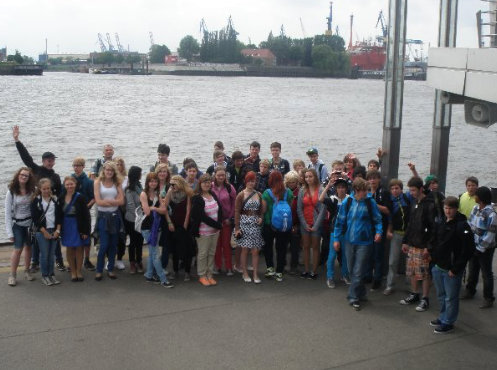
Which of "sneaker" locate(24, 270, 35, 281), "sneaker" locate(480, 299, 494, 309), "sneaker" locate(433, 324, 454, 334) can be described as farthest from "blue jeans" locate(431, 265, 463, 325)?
"sneaker" locate(24, 270, 35, 281)

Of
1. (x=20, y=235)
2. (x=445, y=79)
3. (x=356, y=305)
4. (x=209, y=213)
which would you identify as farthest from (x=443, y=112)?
(x=20, y=235)

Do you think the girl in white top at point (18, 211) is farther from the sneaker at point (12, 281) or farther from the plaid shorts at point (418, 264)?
the plaid shorts at point (418, 264)

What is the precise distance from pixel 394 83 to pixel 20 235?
5594 mm

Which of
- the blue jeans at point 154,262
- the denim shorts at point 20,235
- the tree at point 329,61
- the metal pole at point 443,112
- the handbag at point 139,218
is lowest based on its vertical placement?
the blue jeans at point 154,262

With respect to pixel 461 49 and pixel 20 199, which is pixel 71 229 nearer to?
pixel 20 199

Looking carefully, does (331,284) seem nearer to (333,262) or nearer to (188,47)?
(333,262)

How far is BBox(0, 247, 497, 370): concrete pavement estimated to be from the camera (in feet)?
20.7

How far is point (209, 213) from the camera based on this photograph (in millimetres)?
8625

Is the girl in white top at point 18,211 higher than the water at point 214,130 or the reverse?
higher

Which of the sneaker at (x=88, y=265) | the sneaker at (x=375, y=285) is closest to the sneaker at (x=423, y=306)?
the sneaker at (x=375, y=285)

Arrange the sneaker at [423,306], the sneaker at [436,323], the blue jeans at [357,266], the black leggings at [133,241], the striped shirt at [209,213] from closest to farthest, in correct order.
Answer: the sneaker at [436,323]
the sneaker at [423,306]
the blue jeans at [357,266]
the striped shirt at [209,213]
the black leggings at [133,241]

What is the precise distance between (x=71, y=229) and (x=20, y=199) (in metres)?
0.76

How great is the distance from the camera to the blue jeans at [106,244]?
8.67m

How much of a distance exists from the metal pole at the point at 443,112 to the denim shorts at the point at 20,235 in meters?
6.16
